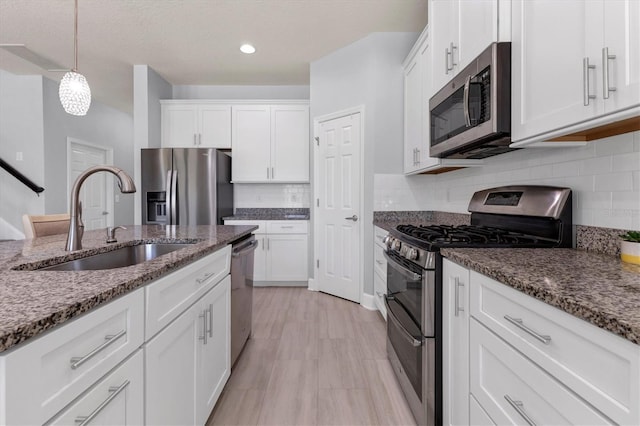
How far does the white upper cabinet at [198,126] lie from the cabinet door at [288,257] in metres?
1.53

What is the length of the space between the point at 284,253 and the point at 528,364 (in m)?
3.45

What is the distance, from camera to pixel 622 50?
0.88 metres

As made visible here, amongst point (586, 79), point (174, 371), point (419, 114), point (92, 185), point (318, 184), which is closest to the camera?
point (586, 79)

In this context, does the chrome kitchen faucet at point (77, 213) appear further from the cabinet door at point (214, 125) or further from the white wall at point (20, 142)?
the white wall at point (20, 142)

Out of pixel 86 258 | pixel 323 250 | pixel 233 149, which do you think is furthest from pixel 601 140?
pixel 233 149

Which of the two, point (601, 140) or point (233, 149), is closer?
point (601, 140)

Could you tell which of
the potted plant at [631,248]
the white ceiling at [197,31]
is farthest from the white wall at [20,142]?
the potted plant at [631,248]

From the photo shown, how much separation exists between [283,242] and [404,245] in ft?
8.67

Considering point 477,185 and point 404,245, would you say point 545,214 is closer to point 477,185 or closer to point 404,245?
point 404,245

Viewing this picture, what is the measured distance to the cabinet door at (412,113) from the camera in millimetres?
2723

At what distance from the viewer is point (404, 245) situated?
5.43 feet

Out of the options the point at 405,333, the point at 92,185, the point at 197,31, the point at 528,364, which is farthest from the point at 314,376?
the point at 92,185

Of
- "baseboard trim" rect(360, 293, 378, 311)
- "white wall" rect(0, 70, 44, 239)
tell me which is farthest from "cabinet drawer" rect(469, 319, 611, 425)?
"white wall" rect(0, 70, 44, 239)

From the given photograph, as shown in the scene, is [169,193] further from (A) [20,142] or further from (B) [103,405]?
(B) [103,405]
